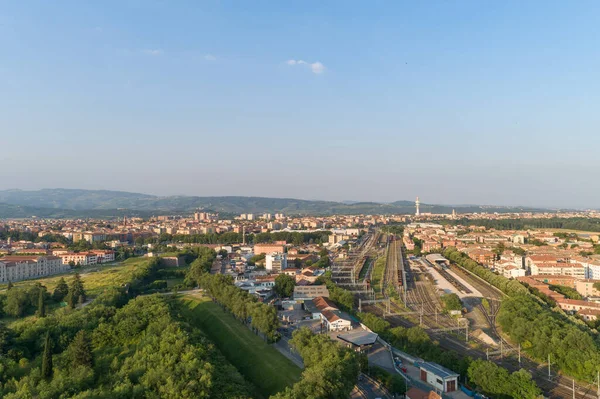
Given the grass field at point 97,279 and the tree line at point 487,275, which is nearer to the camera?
the tree line at point 487,275

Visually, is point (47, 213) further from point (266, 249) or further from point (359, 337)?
point (359, 337)

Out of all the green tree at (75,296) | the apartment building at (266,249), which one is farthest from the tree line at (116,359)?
the apartment building at (266,249)

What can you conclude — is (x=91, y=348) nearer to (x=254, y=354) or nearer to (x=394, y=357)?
(x=254, y=354)

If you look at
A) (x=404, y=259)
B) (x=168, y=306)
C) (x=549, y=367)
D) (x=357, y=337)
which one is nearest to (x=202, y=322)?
(x=168, y=306)

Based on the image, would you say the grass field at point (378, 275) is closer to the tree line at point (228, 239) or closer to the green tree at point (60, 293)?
the tree line at point (228, 239)

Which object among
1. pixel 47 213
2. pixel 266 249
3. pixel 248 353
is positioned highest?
pixel 266 249

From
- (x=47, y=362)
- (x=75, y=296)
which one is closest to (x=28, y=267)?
(x=75, y=296)
